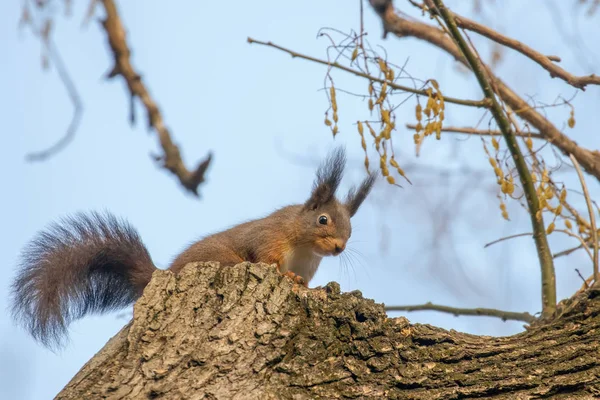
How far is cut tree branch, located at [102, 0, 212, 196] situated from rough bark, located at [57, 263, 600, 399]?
0.43 m

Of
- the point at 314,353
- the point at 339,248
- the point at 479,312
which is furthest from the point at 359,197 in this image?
the point at 314,353

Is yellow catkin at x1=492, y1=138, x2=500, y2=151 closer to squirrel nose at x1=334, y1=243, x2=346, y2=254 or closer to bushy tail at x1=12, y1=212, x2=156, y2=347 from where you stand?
squirrel nose at x1=334, y1=243, x2=346, y2=254

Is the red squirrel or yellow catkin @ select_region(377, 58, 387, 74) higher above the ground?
yellow catkin @ select_region(377, 58, 387, 74)

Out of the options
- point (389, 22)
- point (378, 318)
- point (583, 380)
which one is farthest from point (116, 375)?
point (389, 22)

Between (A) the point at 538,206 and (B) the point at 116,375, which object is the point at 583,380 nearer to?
(A) the point at 538,206

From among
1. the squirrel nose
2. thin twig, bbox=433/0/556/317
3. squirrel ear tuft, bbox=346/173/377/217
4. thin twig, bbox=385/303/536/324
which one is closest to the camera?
thin twig, bbox=433/0/556/317

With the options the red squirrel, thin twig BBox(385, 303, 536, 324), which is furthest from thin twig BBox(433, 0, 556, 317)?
the red squirrel

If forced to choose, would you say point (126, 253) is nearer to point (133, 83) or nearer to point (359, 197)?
point (133, 83)

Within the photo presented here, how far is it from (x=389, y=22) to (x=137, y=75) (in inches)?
55.9

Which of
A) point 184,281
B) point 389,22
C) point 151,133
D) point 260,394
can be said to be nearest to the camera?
point 260,394

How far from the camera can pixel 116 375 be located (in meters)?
2.08

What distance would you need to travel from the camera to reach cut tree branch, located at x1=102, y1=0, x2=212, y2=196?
255 centimetres

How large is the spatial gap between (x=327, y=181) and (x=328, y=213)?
0.53 ft

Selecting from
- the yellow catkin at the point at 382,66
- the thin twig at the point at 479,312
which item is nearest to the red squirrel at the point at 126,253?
the thin twig at the point at 479,312
